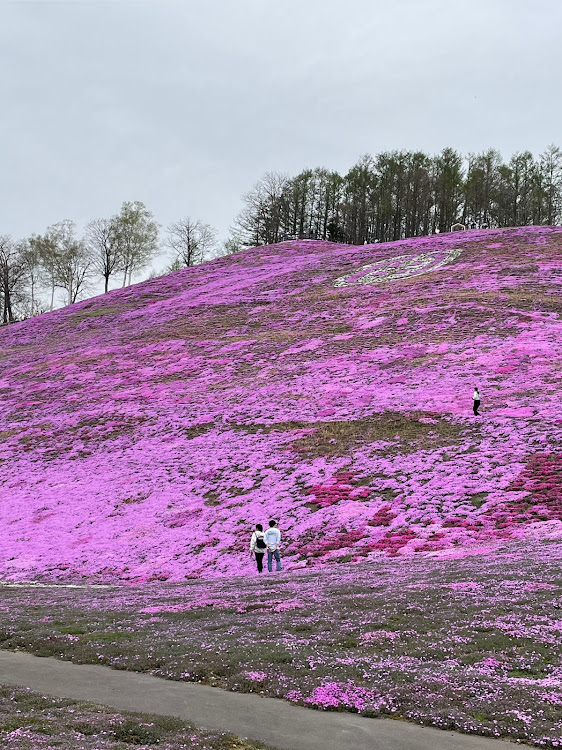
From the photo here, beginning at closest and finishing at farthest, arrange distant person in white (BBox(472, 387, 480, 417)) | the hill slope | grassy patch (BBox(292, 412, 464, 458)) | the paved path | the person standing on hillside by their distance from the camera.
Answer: the paved path, the person standing on hillside, the hill slope, grassy patch (BBox(292, 412, 464, 458)), distant person in white (BBox(472, 387, 480, 417))

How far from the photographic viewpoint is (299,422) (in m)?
33.8

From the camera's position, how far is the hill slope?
75.1ft

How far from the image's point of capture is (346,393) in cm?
3631

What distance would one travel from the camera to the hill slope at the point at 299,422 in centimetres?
2289

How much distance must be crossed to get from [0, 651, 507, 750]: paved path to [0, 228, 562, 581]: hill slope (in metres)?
11.0

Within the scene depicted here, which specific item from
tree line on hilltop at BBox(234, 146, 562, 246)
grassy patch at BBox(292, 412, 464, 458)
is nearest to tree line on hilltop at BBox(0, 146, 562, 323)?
tree line on hilltop at BBox(234, 146, 562, 246)

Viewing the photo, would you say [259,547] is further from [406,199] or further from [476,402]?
[406,199]

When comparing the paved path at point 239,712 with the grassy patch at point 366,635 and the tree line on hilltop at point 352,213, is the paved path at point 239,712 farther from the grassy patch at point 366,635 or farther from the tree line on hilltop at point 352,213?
the tree line on hilltop at point 352,213

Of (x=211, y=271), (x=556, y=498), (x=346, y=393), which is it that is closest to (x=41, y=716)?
(x=556, y=498)

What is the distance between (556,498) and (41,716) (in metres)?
19.3

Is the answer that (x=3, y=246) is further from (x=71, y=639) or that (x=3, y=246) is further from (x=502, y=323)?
(x=71, y=639)

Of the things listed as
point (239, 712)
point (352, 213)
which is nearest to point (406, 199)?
point (352, 213)

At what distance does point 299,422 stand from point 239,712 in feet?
83.4

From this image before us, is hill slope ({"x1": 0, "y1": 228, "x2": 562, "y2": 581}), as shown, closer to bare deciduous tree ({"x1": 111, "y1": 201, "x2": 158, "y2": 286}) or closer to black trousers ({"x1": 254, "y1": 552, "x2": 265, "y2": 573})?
black trousers ({"x1": 254, "y1": 552, "x2": 265, "y2": 573})
